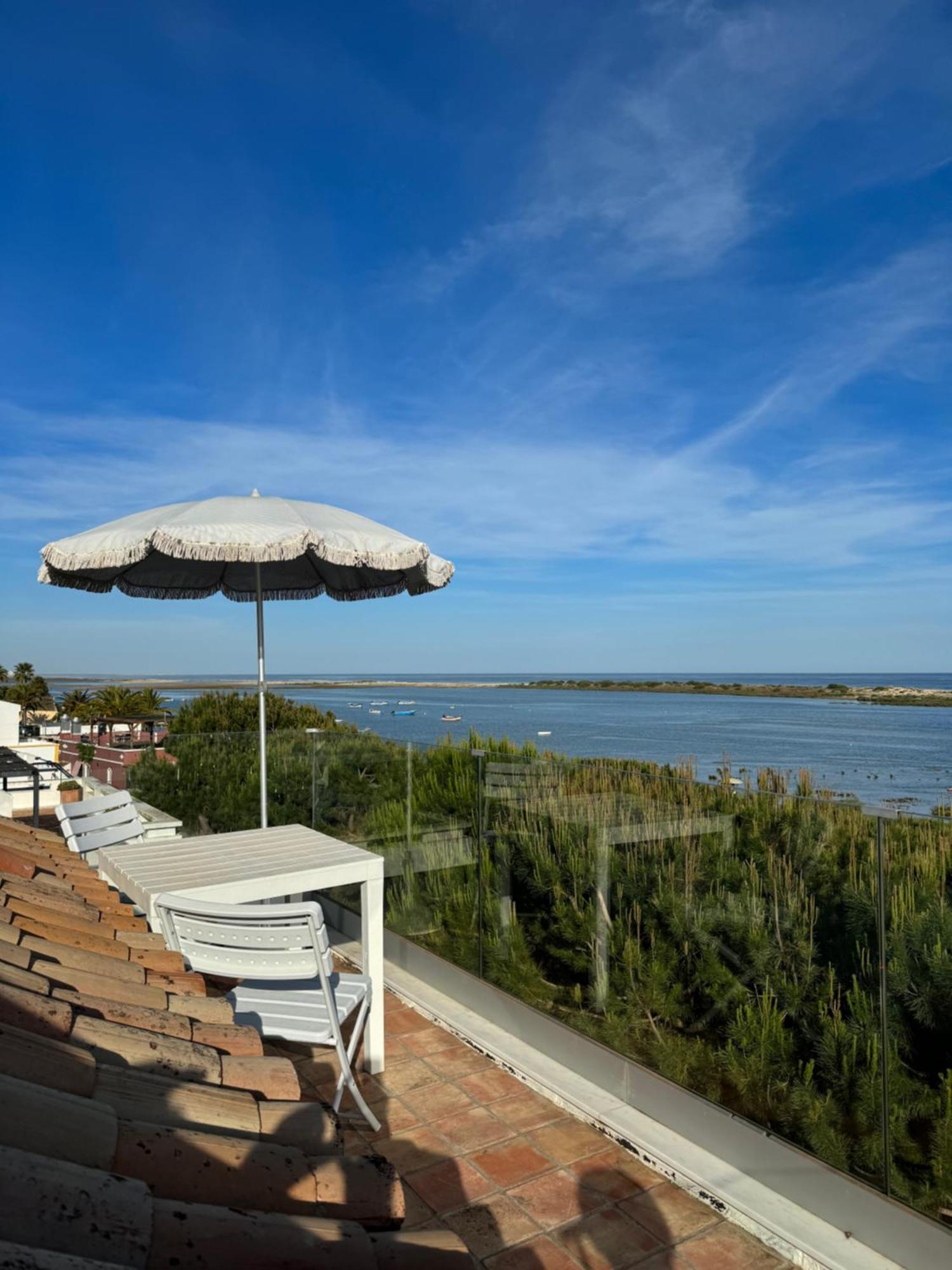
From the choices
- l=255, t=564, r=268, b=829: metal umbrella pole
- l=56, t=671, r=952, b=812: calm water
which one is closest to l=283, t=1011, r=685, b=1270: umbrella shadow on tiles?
l=56, t=671, r=952, b=812: calm water

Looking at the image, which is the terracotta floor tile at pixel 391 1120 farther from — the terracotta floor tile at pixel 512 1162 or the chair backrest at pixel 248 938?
the chair backrest at pixel 248 938

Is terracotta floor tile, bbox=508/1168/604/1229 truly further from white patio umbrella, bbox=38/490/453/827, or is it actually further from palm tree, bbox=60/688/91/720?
palm tree, bbox=60/688/91/720

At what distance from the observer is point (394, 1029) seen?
4102 millimetres

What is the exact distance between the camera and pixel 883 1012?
8.21 ft

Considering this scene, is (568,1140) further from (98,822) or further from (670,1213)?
(98,822)

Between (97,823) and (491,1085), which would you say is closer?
(491,1085)

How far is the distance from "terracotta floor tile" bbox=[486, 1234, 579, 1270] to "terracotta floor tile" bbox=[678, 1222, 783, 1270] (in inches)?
13.8

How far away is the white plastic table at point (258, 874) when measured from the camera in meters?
3.31

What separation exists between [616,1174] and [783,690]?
97837 mm

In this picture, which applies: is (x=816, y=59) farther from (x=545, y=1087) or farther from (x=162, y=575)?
(x=545, y=1087)

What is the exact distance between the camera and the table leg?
3574 mm

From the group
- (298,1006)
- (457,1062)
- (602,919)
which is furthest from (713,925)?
(298,1006)

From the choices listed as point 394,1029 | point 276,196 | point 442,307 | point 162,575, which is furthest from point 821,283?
point 394,1029

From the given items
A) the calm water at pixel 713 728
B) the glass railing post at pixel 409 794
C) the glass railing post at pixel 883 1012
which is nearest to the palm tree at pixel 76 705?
the calm water at pixel 713 728
